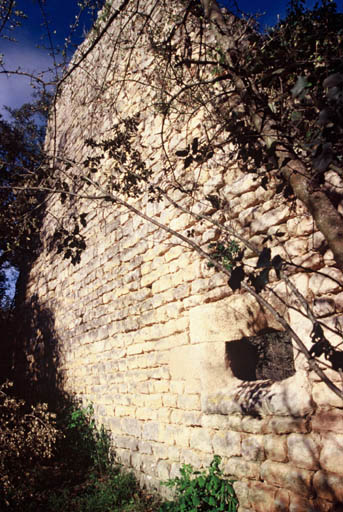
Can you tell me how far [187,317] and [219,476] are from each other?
4.00ft

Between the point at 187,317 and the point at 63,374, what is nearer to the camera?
the point at 187,317

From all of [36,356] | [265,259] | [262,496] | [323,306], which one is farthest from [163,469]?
[36,356]

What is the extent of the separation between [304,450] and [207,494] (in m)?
0.92

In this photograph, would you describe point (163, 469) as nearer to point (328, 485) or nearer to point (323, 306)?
point (328, 485)

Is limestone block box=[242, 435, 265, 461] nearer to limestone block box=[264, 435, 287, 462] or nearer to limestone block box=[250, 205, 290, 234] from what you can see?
limestone block box=[264, 435, 287, 462]

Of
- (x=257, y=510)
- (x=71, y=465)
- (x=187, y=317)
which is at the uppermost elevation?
(x=187, y=317)

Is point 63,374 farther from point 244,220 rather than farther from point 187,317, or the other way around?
point 244,220

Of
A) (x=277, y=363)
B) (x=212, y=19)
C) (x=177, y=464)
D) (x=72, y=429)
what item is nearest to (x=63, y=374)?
(x=72, y=429)

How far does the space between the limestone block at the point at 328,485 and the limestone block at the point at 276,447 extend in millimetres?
218

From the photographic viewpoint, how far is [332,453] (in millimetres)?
1821

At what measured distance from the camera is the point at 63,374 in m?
5.53

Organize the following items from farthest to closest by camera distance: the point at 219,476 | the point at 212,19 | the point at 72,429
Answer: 1. the point at 72,429
2. the point at 219,476
3. the point at 212,19

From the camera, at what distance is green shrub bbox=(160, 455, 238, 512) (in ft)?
7.54

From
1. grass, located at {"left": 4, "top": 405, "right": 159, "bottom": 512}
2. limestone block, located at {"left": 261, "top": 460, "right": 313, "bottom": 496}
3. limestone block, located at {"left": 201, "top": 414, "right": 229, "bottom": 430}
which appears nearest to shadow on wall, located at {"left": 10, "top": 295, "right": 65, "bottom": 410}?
grass, located at {"left": 4, "top": 405, "right": 159, "bottom": 512}
